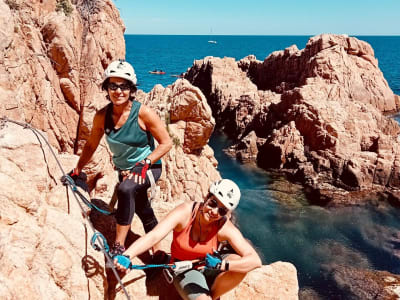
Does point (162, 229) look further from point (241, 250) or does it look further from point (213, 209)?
point (241, 250)

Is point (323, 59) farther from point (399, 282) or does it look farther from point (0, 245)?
point (0, 245)

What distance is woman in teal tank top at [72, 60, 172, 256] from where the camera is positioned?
4570mm

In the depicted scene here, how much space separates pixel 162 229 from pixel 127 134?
4.41ft

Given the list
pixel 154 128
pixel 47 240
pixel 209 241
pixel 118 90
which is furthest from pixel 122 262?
pixel 118 90

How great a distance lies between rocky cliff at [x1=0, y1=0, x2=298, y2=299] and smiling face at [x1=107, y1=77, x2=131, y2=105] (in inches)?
45.3

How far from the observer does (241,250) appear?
16.0 ft

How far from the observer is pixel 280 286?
675 centimetres

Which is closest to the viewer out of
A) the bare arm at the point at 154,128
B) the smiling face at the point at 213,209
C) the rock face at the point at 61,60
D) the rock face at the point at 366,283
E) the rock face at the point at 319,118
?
the smiling face at the point at 213,209

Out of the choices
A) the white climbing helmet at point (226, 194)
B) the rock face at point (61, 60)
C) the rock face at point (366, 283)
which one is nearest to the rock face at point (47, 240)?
the white climbing helmet at point (226, 194)

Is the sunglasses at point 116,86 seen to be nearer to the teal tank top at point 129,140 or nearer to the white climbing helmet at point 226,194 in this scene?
the teal tank top at point 129,140

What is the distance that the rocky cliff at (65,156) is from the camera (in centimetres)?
389

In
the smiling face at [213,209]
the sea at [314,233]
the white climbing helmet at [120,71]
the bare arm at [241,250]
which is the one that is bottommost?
the sea at [314,233]

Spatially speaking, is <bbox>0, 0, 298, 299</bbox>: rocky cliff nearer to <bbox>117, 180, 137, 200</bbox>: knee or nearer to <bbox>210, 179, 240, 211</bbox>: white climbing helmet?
<bbox>117, 180, 137, 200</bbox>: knee

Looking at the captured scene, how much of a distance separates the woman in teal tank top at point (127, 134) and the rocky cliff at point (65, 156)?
0.69 meters
